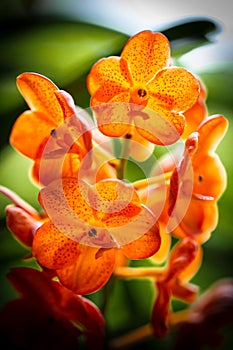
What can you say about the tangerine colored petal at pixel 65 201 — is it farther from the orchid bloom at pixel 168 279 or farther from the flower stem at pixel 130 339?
the flower stem at pixel 130 339

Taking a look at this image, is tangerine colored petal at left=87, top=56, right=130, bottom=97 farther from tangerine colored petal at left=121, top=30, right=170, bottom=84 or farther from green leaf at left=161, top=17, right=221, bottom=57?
green leaf at left=161, top=17, right=221, bottom=57

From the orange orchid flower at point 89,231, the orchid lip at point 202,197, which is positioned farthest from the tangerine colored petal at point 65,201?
the orchid lip at point 202,197

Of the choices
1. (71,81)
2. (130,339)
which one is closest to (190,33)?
(71,81)

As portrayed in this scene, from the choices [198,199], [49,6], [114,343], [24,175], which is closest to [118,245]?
[198,199]

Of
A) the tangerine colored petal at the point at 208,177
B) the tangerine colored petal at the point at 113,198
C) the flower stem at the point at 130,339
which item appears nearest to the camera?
the tangerine colored petal at the point at 113,198

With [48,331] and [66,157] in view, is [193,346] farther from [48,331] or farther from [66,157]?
[66,157]

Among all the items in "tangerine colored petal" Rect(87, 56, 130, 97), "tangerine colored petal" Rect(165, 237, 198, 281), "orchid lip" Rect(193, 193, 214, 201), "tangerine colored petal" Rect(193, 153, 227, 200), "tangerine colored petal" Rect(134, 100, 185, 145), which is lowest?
"tangerine colored petal" Rect(165, 237, 198, 281)

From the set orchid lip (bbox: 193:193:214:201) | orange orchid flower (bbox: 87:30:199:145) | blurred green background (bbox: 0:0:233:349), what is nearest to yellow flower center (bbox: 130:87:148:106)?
orange orchid flower (bbox: 87:30:199:145)

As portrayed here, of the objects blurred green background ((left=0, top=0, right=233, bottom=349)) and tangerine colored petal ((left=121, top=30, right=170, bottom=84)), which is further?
blurred green background ((left=0, top=0, right=233, bottom=349))
